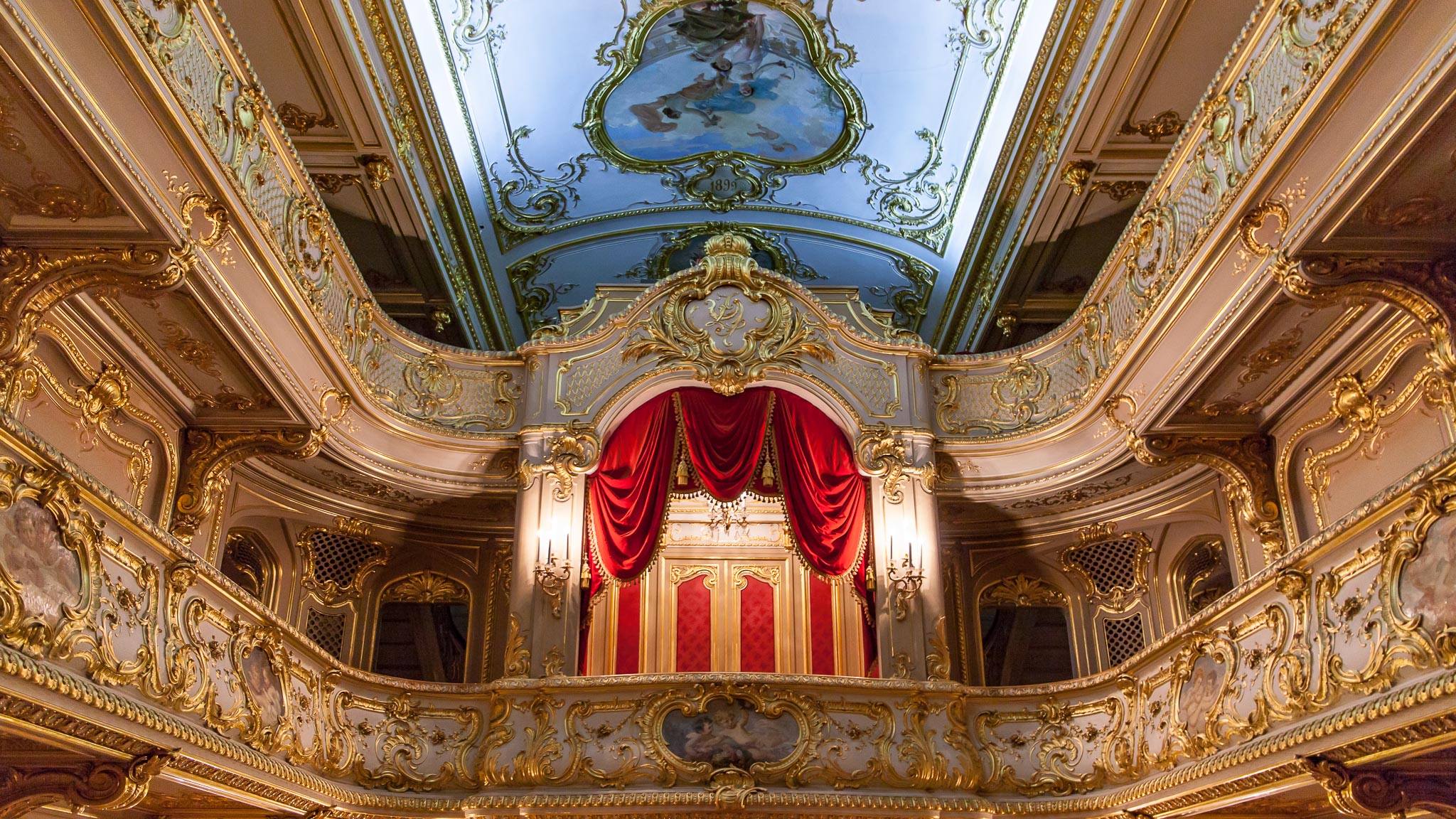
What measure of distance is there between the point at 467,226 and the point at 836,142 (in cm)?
387

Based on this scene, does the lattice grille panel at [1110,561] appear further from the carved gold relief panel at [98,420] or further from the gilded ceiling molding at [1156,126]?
the carved gold relief panel at [98,420]

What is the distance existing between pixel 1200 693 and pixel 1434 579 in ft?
7.46

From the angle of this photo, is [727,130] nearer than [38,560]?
No

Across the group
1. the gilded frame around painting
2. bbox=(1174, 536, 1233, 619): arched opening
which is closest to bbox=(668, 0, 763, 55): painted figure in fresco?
the gilded frame around painting

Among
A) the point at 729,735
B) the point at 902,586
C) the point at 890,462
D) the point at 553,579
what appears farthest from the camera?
the point at 890,462

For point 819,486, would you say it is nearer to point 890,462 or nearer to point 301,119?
point 890,462

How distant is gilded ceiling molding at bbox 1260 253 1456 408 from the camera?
19.1ft

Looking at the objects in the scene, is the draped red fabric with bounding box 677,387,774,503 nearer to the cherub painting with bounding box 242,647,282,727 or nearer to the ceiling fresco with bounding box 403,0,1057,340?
the ceiling fresco with bounding box 403,0,1057,340

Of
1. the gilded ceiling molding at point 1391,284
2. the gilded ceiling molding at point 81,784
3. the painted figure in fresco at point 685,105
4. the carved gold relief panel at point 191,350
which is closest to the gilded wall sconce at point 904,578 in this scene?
the gilded ceiling molding at point 1391,284

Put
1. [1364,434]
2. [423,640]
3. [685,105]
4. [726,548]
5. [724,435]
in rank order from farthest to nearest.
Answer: [726,548], [423,640], [685,105], [724,435], [1364,434]

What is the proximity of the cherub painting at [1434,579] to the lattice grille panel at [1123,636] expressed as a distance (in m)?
5.45

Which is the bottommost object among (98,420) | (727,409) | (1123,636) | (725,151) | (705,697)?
(705,697)

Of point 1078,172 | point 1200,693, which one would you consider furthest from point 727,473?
point 1200,693

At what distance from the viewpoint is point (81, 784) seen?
5.61 meters
